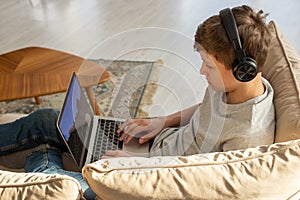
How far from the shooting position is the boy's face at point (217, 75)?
113 centimetres

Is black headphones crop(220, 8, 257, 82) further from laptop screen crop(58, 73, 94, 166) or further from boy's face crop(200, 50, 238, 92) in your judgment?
laptop screen crop(58, 73, 94, 166)

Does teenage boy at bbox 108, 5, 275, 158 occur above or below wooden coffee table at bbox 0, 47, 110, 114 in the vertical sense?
below

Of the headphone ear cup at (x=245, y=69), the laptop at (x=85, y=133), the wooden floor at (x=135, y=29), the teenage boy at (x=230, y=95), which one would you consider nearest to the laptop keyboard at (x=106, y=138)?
the laptop at (x=85, y=133)

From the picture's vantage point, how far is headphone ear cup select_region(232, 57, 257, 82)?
1032 millimetres

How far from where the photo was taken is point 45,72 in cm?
190

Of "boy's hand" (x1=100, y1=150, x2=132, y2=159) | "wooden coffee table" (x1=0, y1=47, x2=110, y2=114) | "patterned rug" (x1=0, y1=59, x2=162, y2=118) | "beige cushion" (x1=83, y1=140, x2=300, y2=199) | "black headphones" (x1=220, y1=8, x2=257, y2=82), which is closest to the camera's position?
"beige cushion" (x1=83, y1=140, x2=300, y2=199)

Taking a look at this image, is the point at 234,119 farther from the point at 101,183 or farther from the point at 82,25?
the point at 82,25

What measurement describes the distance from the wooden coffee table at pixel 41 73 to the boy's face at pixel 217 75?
767mm

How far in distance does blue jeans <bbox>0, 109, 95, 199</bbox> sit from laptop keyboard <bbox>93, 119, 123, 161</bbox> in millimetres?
142

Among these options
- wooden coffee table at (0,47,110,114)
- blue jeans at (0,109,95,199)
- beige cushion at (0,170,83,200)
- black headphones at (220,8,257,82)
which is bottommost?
beige cushion at (0,170,83,200)

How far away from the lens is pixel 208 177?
0.86m

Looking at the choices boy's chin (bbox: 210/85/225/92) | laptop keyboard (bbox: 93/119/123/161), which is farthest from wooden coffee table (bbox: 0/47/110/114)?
boy's chin (bbox: 210/85/225/92)

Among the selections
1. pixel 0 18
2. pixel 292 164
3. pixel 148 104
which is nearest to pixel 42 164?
pixel 292 164

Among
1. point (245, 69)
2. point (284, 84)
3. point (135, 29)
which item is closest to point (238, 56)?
point (245, 69)
